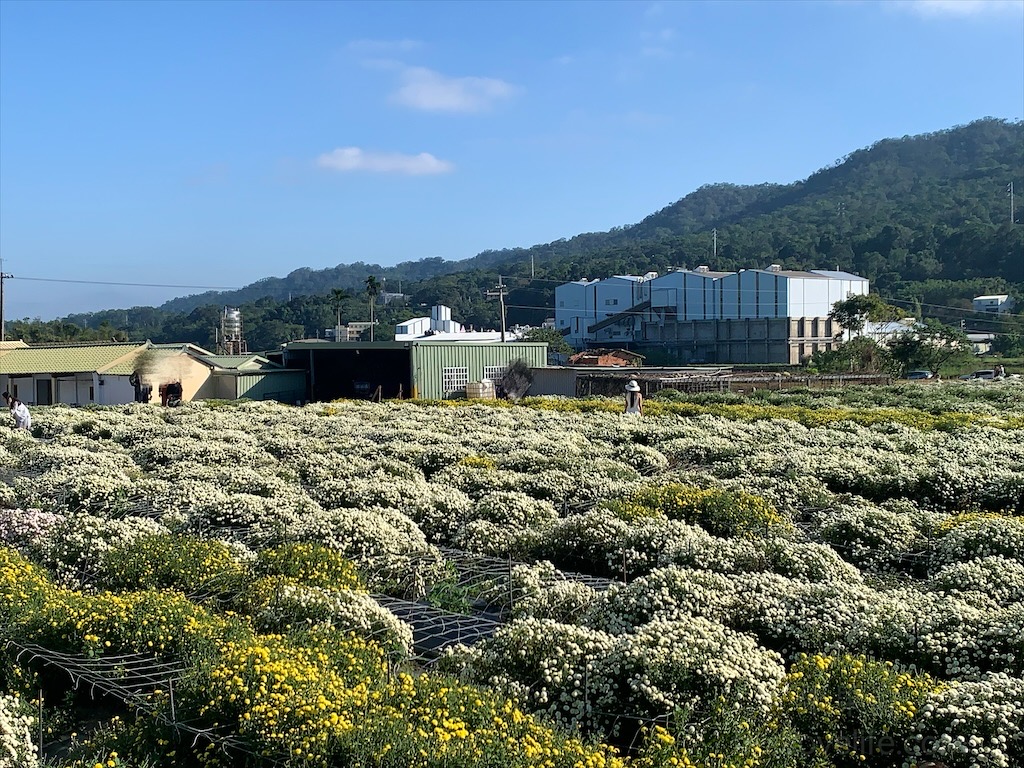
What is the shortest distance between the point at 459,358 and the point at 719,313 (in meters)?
63.9

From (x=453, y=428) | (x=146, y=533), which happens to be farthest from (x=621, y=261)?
(x=146, y=533)

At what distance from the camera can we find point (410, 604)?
1062 cm

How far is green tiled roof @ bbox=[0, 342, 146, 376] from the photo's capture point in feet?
141

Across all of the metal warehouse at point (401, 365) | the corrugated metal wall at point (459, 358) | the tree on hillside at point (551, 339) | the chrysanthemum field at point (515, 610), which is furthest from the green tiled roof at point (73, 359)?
the tree on hillside at point (551, 339)

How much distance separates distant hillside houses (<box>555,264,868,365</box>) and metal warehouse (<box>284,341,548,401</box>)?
50.8 metres

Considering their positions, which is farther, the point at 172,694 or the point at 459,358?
the point at 459,358

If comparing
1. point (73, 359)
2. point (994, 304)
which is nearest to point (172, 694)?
point (73, 359)

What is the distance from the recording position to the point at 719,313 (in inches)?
4112

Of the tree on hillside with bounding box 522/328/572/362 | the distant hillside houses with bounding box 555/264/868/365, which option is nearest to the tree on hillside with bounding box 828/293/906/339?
the distant hillside houses with bounding box 555/264/868/365

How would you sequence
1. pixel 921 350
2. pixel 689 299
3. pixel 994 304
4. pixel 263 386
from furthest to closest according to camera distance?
pixel 994 304 < pixel 689 299 < pixel 921 350 < pixel 263 386

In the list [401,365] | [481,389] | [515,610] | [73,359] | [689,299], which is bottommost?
[481,389]

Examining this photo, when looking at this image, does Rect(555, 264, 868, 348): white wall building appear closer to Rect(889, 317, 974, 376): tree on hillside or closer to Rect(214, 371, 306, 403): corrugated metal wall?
Rect(889, 317, 974, 376): tree on hillside

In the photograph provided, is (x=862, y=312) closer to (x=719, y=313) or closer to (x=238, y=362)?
(x=719, y=313)

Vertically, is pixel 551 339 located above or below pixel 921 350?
below
